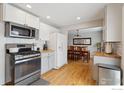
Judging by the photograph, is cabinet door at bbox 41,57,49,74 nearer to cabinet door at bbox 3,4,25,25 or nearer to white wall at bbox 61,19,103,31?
cabinet door at bbox 3,4,25,25

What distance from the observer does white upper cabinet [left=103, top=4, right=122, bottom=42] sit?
108 inches

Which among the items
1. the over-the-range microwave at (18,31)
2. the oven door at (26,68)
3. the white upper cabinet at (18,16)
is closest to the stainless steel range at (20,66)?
the oven door at (26,68)

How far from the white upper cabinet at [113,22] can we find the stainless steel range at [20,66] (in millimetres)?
2212

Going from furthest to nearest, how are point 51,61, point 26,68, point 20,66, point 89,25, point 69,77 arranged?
point 89,25 < point 51,61 < point 69,77 < point 26,68 < point 20,66

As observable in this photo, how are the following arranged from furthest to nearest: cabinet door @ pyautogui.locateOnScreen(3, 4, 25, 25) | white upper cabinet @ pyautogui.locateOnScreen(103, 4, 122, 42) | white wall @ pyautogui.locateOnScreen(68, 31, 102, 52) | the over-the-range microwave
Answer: white wall @ pyautogui.locateOnScreen(68, 31, 102, 52) < white upper cabinet @ pyautogui.locateOnScreen(103, 4, 122, 42) < the over-the-range microwave < cabinet door @ pyautogui.locateOnScreen(3, 4, 25, 25)

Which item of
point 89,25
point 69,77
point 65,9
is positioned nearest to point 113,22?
point 65,9

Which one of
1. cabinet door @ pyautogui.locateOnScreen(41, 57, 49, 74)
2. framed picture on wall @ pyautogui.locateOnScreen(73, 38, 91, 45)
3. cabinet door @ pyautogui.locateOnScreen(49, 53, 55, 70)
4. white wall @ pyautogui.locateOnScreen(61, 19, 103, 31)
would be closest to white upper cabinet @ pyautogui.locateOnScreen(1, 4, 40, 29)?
cabinet door @ pyautogui.locateOnScreen(41, 57, 49, 74)

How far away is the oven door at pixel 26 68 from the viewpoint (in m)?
2.45

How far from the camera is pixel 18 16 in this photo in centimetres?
274

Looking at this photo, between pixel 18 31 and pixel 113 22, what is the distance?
2603mm

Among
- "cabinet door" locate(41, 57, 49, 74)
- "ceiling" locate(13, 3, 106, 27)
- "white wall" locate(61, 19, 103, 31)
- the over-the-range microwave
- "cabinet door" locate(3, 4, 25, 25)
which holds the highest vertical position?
"ceiling" locate(13, 3, 106, 27)

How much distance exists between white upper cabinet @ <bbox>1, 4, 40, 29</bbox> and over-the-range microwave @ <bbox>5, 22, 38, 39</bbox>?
0.11m

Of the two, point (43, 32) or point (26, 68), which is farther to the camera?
point (43, 32)

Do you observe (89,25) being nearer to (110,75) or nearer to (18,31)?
(110,75)
